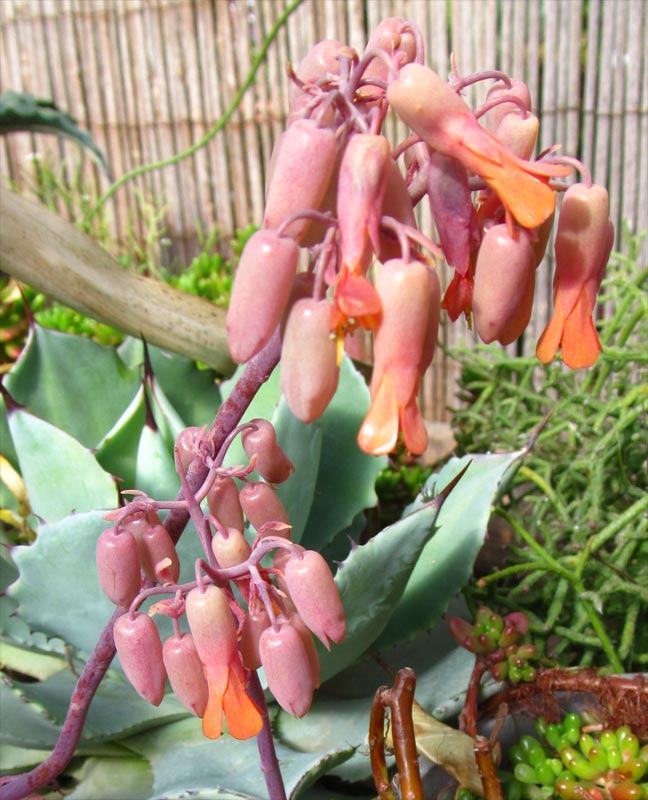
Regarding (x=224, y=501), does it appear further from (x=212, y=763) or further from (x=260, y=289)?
(x=212, y=763)

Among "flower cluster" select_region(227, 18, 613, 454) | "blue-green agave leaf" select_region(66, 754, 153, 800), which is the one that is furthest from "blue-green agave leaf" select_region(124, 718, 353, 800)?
"flower cluster" select_region(227, 18, 613, 454)

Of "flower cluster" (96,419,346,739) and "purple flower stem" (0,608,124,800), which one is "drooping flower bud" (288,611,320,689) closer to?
"flower cluster" (96,419,346,739)

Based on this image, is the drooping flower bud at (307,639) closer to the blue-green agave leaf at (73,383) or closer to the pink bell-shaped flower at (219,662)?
the pink bell-shaped flower at (219,662)

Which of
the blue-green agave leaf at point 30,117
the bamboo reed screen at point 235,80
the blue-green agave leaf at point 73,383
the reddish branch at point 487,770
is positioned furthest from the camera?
the bamboo reed screen at point 235,80

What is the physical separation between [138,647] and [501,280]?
0.79 ft

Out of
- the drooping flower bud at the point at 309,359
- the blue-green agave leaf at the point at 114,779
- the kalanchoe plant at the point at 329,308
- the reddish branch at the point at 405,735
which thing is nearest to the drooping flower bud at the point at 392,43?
the kalanchoe plant at the point at 329,308

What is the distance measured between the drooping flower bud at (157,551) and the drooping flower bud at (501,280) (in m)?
0.19

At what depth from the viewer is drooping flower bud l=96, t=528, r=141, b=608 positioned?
0.41 m

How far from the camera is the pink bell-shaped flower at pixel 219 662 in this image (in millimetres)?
392

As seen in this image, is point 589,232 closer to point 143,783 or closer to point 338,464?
point 338,464

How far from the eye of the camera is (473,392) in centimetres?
122

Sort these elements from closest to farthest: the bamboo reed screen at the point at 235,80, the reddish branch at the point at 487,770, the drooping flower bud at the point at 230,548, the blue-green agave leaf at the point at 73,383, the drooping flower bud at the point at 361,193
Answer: the drooping flower bud at the point at 361,193
the drooping flower bud at the point at 230,548
the reddish branch at the point at 487,770
the blue-green agave leaf at the point at 73,383
the bamboo reed screen at the point at 235,80

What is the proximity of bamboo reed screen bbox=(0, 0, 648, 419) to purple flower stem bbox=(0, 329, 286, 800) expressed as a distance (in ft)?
3.84

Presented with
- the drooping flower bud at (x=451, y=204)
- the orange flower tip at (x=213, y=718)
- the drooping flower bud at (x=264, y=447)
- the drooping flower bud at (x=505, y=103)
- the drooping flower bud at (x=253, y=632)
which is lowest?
the orange flower tip at (x=213, y=718)
